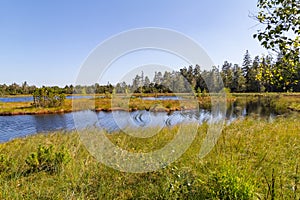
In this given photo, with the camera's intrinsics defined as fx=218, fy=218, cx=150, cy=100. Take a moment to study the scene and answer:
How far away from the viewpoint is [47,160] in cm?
397

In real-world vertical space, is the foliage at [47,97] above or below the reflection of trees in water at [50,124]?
above

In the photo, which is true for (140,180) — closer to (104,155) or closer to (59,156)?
(104,155)

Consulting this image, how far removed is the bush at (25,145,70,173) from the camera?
12.6 feet

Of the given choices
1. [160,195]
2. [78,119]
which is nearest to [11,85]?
[78,119]

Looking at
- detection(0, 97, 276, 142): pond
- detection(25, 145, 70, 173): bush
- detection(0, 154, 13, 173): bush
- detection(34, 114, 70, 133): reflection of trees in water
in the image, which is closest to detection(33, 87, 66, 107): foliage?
detection(34, 114, 70, 133): reflection of trees in water

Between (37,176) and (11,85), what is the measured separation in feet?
349

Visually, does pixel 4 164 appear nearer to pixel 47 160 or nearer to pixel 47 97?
pixel 47 160

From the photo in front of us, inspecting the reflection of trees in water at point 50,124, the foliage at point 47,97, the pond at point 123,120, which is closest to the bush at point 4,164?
the pond at point 123,120

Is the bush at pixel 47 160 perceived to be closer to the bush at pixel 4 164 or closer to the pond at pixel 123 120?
the bush at pixel 4 164

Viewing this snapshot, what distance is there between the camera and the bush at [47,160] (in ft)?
12.6

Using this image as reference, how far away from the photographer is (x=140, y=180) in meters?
3.05

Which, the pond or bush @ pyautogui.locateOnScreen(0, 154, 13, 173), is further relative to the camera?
the pond

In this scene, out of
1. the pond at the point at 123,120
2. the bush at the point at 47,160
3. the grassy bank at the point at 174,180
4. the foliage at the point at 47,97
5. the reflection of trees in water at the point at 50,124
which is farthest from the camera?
the foliage at the point at 47,97

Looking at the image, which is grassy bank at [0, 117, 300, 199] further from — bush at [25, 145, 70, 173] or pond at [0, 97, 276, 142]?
pond at [0, 97, 276, 142]
